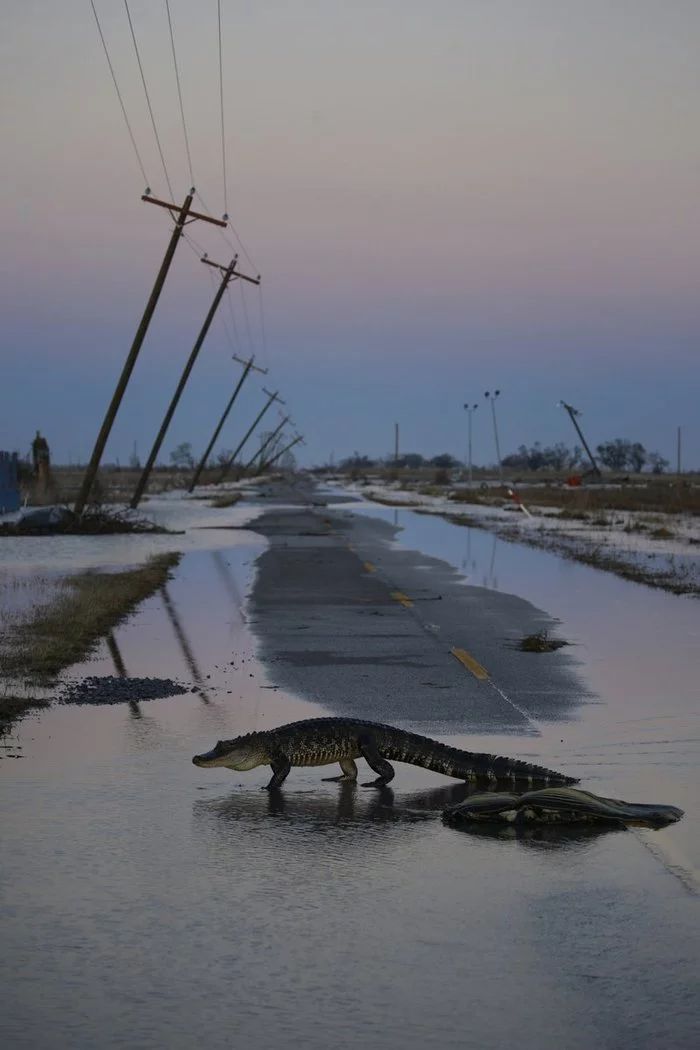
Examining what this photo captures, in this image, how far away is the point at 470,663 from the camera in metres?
15.4

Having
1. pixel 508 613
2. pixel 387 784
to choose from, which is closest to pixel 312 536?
pixel 508 613

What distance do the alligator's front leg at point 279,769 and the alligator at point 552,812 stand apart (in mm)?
1243

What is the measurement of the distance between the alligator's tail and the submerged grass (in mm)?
3933

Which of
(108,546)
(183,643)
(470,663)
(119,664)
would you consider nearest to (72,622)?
(183,643)

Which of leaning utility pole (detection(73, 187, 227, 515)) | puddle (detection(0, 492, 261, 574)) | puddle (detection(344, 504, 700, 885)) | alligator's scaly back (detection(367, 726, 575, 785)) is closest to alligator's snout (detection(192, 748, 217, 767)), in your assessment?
alligator's scaly back (detection(367, 726, 575, 785))

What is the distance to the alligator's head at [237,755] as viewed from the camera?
914cm

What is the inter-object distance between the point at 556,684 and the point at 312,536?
2807 cm

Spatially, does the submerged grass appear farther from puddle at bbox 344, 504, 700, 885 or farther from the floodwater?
puddle at bbox 344, 504, 700, 885

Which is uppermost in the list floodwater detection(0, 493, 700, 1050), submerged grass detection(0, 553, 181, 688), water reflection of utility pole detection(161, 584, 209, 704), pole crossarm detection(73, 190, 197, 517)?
pole crossarm detection(73, 190, 197, 517)

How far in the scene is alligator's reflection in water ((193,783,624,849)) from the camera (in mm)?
8070

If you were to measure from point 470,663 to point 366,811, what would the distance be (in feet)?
22.6

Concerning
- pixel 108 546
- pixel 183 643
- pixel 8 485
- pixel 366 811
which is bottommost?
pixel 108 546

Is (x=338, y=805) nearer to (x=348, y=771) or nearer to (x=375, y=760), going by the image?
(x=375, y=760)

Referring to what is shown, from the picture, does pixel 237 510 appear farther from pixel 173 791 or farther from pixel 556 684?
pixel 173 791
